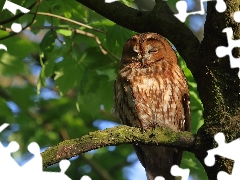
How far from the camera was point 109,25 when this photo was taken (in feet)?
12.3

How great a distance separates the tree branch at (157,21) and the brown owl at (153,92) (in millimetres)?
610

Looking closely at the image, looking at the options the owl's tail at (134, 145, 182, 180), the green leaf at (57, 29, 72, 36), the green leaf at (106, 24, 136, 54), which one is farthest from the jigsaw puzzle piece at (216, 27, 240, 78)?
the green leaf at (57, 29, 72, 36)

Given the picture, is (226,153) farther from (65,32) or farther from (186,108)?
(65,32)

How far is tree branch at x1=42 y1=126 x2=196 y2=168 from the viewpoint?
220cm

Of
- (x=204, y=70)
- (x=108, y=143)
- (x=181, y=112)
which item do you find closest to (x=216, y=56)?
(x=204, y=70)

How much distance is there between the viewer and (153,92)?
3.41 metres

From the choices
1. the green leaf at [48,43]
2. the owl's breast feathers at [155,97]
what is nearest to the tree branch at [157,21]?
the owl's breast feathers at [155,97]

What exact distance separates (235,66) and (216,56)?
110mm

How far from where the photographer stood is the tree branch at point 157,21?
2734mm

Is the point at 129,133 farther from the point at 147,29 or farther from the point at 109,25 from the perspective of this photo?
the point at 109,25

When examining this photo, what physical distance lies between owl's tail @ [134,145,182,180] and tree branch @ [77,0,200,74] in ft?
3.83

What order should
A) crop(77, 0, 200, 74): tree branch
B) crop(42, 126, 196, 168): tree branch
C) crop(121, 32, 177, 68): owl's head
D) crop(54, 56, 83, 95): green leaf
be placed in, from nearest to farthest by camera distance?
1. crop(42, 126, 196, 168): tree branch
2. crop(77, 0, 200, 74): tree branch
3. crop(121, 32, 177, 68): owl's head
4. crop(54, 56, 83, 95): green leaf

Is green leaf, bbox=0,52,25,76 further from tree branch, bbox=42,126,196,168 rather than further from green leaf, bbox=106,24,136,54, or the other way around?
tree branch, bbox=42,126,196,168

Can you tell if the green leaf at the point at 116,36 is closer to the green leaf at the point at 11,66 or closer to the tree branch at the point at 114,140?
the green leaf at the point at 11,66
